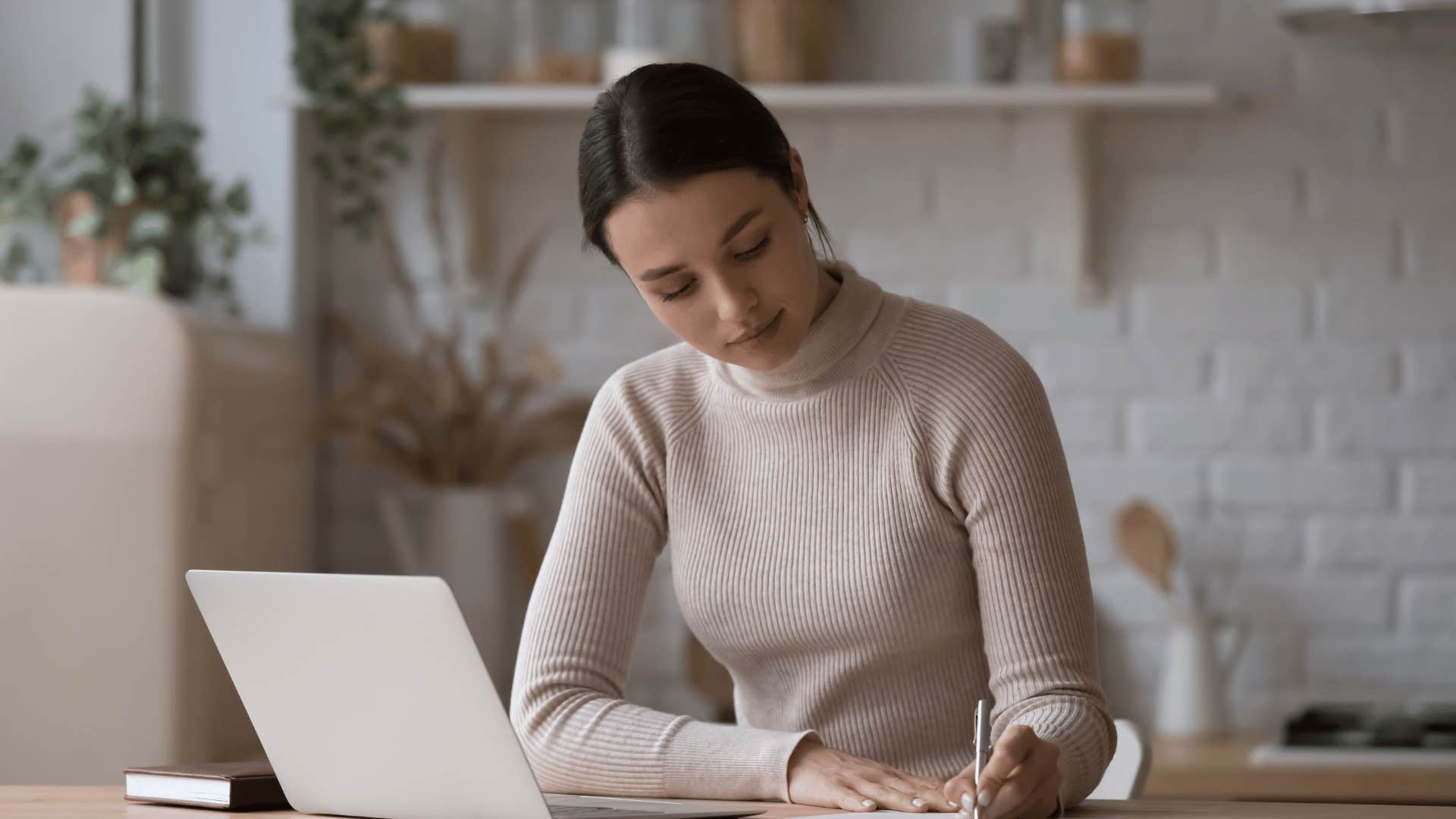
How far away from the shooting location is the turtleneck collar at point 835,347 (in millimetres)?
1403

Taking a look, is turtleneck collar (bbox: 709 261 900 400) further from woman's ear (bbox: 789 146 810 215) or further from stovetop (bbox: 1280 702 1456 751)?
stovetop (bbox: 1280 702 1456 751)

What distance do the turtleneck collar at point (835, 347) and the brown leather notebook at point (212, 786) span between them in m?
0.50

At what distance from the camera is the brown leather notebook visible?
1.15m

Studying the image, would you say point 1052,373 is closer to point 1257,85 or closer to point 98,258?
point 1257,85

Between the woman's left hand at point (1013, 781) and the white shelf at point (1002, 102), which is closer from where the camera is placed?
the woman's left hand at point (1013, 781)

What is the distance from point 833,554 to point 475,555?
126 cm

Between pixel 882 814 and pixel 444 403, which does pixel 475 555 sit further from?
pixel 882 814

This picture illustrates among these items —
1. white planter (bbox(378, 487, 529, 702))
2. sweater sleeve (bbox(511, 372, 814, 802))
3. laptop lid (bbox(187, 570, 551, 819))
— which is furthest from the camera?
white planter (bbox(378, 487, 529, 702))

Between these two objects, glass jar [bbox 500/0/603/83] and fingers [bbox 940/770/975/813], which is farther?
glass jar [bbox 500/0/603/83]

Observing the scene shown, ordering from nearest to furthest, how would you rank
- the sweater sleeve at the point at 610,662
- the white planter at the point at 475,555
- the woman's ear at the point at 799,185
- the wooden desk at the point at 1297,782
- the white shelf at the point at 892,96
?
the sweater sleeve at the point at 610,662 → the woman's ear at the point at 799,185 → the wooden desk at the point at 1297,782 → the white shelf at the point at 892,96 → the white planter at the point at 475,555

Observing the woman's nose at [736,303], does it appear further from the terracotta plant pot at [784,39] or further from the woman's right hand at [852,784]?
the terracotta plant pot at [784,39]

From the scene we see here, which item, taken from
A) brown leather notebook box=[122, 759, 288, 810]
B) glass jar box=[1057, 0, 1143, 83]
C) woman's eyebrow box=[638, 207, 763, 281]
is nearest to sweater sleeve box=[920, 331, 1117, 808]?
woman's eyebrow box=[638, 207, 763, 281]

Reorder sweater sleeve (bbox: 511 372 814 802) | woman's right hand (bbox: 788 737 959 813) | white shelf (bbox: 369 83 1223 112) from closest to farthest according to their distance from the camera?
woman's right hand (bbox: 788 737 959 813)
sweater sleeve (bbox: 511 372 814 802)
white shelf (bbox: 369 83 1223 112)

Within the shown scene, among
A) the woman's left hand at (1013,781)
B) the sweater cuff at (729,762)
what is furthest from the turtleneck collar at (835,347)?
the woman's left hand at (1013,781)
